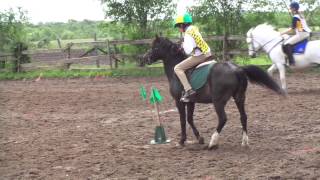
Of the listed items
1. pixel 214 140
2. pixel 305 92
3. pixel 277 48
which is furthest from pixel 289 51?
pixel 214 140

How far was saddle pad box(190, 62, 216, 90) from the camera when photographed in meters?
8.19

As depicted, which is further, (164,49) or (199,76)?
(164,49)

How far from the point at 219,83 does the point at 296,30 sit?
244 inches

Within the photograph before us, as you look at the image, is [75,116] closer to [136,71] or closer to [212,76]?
[212,76]

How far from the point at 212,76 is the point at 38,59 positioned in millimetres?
20876

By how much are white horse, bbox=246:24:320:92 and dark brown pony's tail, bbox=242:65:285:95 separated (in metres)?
5.34

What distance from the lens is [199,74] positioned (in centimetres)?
828

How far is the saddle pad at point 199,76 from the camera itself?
8188 mm

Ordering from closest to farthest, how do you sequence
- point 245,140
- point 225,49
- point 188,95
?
point 245,140 → point 188,95 → point 225,49

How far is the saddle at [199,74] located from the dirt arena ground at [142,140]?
3.37 ft

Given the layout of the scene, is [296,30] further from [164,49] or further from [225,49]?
[225,49]

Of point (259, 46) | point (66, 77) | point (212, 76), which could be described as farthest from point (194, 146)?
point (66, 77)

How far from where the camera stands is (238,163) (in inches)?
277

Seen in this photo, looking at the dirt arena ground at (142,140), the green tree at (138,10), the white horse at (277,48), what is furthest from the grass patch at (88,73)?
the white horse at (277,48)
